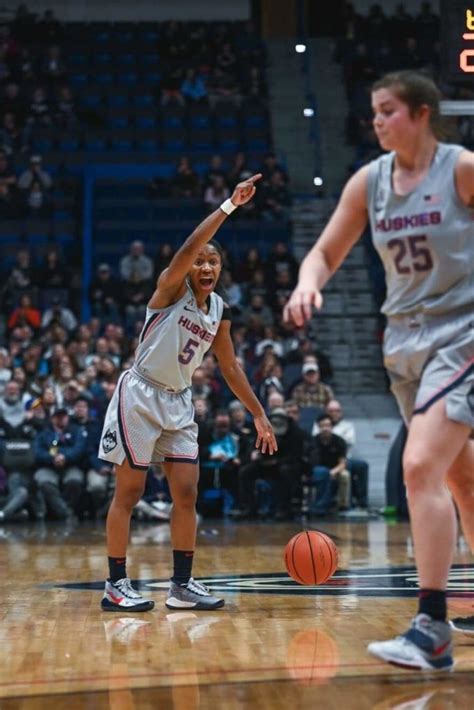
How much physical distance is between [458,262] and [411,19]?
20.3 meters

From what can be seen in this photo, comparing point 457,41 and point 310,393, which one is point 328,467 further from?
point 457,41

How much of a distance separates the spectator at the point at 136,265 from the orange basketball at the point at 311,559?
37.9ft

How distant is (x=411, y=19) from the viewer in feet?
76.4

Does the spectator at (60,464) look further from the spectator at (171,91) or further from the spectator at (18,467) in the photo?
the spectator at (171,91)

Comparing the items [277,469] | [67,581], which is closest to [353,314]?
[277,469]

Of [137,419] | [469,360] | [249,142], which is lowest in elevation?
[137,419]

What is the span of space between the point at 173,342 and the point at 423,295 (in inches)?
81.7

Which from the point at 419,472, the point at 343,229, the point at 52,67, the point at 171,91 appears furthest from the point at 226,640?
the point at 52,67

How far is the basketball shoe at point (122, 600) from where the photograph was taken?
5887 mm

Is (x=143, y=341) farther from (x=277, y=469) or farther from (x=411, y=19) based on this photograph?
(x=411, y=19)

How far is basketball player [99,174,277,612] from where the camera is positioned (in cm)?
598

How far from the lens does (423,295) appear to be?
13.9ft

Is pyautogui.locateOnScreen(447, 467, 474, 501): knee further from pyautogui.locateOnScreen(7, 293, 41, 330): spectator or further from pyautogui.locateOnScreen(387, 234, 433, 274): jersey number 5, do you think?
pyautogui.locateOnScreen(7, 293, 41, 330): spectator

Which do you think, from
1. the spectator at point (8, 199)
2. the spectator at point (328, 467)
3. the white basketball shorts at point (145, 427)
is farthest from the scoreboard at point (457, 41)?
the spectator at point (8, 199)
